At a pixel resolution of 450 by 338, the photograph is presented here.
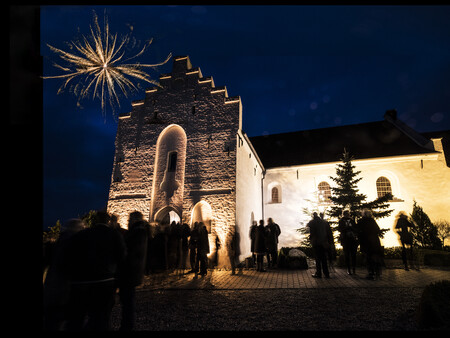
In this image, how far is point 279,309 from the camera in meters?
4.86

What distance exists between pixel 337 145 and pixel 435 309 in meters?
19.0

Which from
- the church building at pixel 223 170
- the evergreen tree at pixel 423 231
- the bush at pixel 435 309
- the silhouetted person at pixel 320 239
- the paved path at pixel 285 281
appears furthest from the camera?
the evergreen tree at pixel 423 231

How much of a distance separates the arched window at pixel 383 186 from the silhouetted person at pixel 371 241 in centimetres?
1209

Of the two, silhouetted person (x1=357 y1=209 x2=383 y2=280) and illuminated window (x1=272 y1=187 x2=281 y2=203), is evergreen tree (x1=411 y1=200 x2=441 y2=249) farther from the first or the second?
illuminated window (x1=272 y1=187 x2=281 y2=203)

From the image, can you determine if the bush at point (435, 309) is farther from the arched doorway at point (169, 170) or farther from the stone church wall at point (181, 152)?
the arched doorway at point (169, 170)

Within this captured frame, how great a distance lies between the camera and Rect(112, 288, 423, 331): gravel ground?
4.00 meters

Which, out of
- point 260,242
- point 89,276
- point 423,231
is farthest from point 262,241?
point 423,231

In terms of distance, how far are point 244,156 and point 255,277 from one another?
737cm

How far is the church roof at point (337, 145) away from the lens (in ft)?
60.0

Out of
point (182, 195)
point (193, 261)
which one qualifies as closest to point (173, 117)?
point (182, 195)

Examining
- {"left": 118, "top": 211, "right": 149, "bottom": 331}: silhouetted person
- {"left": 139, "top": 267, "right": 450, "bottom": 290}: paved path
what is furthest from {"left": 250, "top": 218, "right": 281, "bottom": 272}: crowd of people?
{"left": 118, "top": 211, "right": 149, "bottom": 331}: silhouetted person

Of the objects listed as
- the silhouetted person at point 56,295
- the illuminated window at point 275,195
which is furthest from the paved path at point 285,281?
the illuminated window at point 275,195

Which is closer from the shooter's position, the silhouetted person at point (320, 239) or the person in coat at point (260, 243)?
the silhouetted person at point (320, 239)

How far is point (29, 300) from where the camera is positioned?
1.47 m
